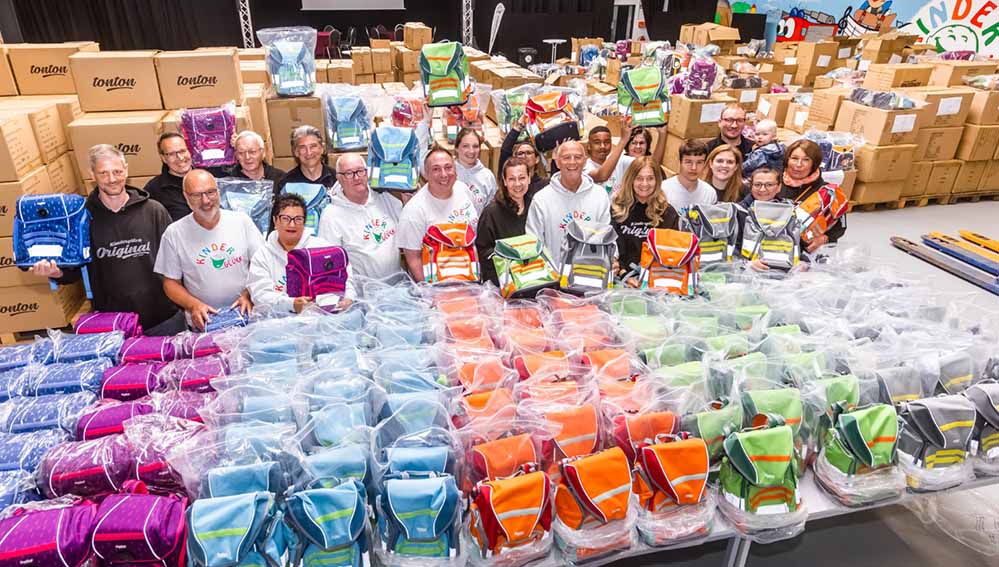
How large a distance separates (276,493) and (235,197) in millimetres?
2447

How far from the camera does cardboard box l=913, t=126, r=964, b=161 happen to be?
713 cm

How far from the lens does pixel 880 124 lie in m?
6.73

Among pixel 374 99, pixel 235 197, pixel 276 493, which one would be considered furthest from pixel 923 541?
pixel 374 99

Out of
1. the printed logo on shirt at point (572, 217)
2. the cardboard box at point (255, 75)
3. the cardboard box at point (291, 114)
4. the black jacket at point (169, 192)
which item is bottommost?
the printed logo on shirt at point (572, 217)

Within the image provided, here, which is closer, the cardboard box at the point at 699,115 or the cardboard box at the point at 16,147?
the cardboard box at the point at 16,147

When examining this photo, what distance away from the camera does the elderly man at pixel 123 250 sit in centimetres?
340

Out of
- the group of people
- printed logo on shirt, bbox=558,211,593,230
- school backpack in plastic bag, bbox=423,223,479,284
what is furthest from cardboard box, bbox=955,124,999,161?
school backpack in plastic bag, bbox=423,223,479,284

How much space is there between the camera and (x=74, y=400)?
7.67 ft

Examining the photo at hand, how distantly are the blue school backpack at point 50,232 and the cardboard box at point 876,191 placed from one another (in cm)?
779

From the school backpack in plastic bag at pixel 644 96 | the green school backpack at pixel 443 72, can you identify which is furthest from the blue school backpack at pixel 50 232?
the school backpack in plastic bag at pixel 644 96

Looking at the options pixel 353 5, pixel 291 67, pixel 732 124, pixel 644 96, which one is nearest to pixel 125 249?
pixel 291 67

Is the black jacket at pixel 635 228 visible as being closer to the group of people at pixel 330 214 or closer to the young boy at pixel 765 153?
the group of people at pixel 330 214

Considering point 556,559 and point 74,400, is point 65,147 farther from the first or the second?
point 556,559

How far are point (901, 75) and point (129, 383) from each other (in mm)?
9226
